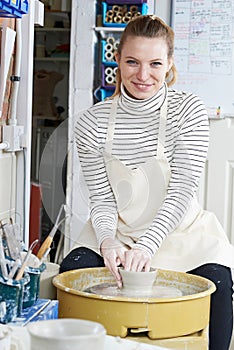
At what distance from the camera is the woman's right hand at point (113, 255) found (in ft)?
5.34

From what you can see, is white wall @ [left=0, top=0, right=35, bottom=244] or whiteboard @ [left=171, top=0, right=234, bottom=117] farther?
whiteboard @ [left=171, top=0, right=234, bottom=117]

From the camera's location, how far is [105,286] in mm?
1624

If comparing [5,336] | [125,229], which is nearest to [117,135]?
[125,229]

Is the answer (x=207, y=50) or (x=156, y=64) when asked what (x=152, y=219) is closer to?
(x=156, y=64)

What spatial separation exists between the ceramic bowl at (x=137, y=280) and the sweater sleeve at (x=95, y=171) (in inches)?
10.7

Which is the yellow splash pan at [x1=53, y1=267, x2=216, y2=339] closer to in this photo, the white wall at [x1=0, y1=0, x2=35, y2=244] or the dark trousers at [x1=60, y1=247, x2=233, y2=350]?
the dark trousers at [x1=60, y1=247, x2=233, y2=350]

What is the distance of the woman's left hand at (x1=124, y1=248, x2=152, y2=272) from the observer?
1596 millimetres

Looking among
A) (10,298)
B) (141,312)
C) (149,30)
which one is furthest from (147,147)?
(10,298)

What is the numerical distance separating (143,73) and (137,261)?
513 millimetres

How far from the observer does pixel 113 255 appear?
1671mm

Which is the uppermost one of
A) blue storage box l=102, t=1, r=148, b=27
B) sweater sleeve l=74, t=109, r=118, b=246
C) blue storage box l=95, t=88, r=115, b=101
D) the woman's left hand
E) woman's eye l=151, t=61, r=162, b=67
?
blue storage box l=102, t=1, r=148, b=27

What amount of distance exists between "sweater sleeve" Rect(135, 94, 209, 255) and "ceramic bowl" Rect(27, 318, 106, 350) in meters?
0.86

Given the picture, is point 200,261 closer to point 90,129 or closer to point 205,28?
point 90,129

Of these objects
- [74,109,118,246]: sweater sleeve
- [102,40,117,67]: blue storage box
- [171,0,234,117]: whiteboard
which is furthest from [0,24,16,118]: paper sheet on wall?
[171,0,234,117]: whiteboard
